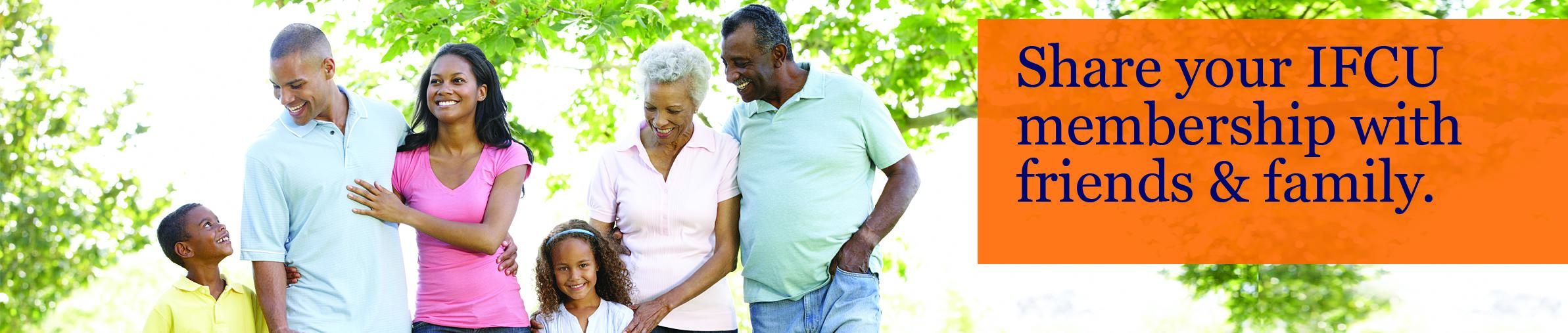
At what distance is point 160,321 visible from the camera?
3207 millimetres

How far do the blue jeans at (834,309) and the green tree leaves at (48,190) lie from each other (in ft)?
24.4

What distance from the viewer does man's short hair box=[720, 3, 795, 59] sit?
10.3ft

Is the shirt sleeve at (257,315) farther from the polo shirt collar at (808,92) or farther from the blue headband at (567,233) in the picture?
the polo shirt collar at (808,92)

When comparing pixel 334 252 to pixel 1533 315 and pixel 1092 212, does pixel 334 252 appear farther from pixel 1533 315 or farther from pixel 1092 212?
pixel 1533 315

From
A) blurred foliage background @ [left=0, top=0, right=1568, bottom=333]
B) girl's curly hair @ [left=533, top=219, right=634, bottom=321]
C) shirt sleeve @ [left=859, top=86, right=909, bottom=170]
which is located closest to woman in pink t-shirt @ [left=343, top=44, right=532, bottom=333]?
girl's curly hair @ [left=533, top=219, right=634, bottom=321]

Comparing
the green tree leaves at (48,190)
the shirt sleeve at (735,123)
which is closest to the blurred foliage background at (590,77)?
the green tree leaves at (48,190)

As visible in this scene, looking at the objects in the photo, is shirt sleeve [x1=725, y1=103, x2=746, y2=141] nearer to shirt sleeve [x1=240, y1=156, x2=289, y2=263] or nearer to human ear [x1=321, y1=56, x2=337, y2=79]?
human ear [x1=321, y1=56, x2=337, y2=79]

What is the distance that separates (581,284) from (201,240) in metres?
1.01

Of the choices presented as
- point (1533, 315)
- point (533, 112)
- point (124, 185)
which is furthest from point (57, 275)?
point (1533, 315)

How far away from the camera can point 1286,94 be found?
7.16m

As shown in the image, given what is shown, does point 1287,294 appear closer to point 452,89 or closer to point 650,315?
point 650,315

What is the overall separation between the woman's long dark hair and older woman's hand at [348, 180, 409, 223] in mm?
212

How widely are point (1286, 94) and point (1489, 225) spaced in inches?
61.5

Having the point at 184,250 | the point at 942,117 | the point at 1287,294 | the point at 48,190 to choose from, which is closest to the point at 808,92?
the point at 184,250
